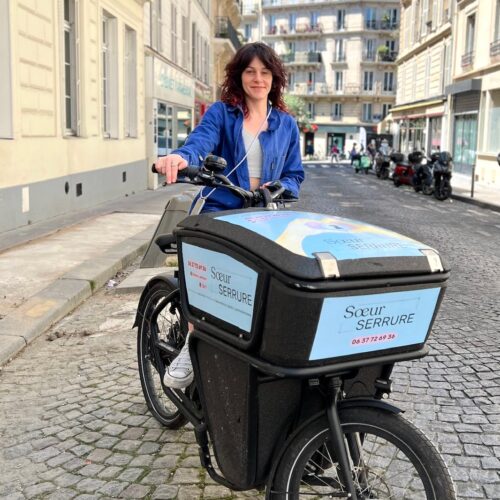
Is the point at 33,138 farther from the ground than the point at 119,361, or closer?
farther from the ground

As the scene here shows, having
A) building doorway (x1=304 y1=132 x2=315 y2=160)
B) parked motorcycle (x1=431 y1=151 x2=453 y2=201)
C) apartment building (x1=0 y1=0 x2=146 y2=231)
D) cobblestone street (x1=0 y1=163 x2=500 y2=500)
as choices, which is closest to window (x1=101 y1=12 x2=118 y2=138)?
apartment building (x1=0 y1=0 x2=146 y2=231)

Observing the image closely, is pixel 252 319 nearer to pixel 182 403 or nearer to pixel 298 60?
pixel 182 403

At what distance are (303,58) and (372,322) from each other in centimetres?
6802

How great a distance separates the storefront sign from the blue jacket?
617 inches

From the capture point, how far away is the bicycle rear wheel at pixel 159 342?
2.99m

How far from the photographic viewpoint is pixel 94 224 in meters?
10.1

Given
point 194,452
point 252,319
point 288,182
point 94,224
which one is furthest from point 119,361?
point 94,224

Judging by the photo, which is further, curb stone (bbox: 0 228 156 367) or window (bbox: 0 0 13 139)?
window (bbox: 0 0 13 139)

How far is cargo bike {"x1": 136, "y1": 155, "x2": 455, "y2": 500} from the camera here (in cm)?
187

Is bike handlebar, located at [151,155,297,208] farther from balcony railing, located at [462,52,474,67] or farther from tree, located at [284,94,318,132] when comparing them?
tree, located at [284,94,318,132]

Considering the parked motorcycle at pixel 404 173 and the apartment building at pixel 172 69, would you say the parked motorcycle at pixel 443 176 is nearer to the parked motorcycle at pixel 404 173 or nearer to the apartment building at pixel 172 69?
the parked motorcycle at pixel 404 173

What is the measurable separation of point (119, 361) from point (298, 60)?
66.0 meters

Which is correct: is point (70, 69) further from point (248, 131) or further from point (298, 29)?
point (298, 29)

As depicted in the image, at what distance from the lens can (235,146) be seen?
2.91 metres
